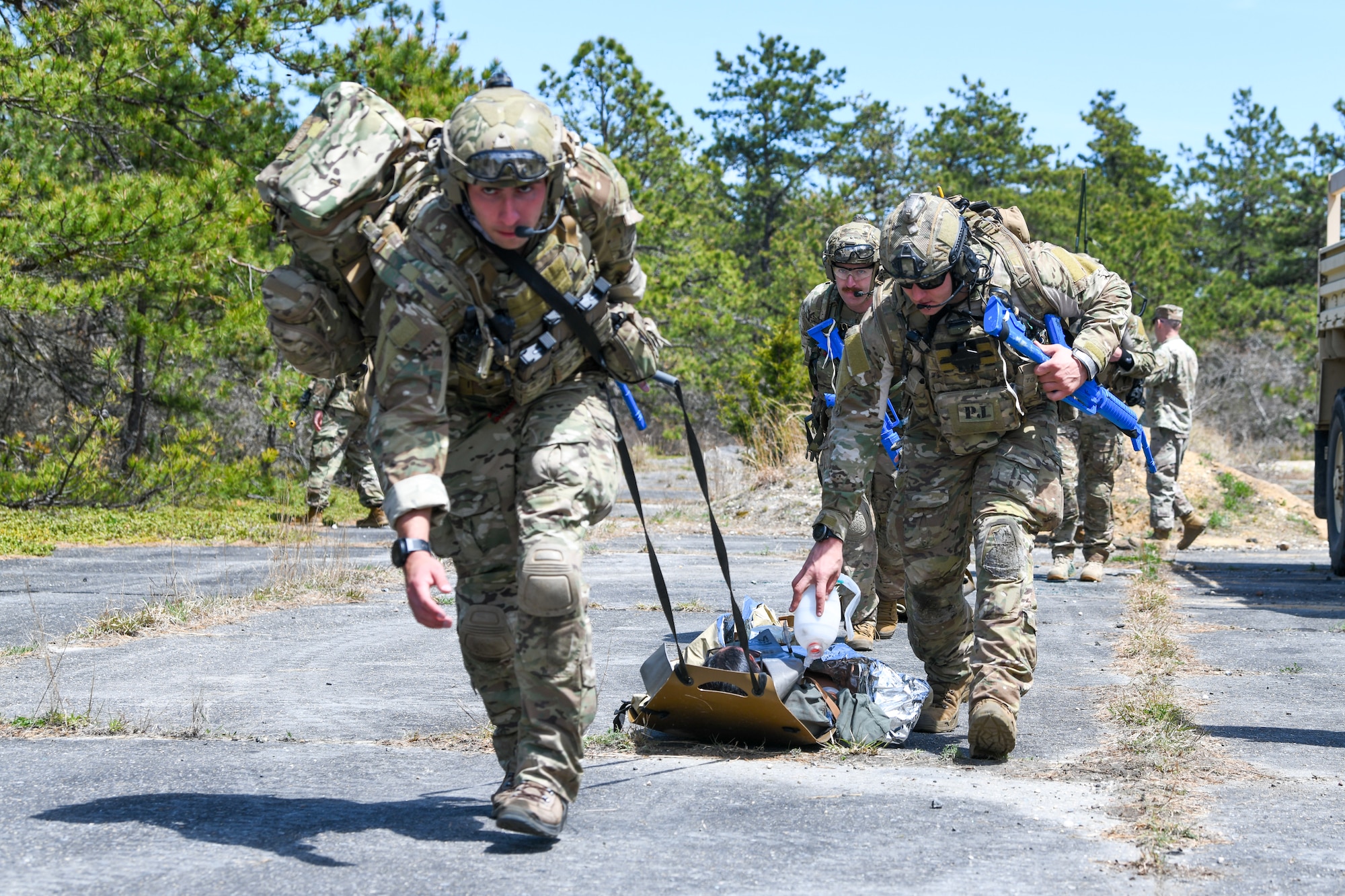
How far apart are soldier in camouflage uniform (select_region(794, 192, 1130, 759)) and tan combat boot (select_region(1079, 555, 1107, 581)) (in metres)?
5.60

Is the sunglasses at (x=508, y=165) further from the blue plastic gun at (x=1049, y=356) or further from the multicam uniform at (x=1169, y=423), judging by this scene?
the multicam uniform at (x=1169, y=423)

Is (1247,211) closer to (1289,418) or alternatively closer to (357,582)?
(1289,418)

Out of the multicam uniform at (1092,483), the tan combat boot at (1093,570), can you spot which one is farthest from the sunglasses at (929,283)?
the tan combat boot at (1093,570)

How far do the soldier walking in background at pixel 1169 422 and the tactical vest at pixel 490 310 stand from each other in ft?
35.1

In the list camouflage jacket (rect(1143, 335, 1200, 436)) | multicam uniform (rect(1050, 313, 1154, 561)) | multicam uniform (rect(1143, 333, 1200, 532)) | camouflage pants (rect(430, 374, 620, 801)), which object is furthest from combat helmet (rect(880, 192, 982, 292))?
multicam uniform (rect(1143, 333, 1200, 532))

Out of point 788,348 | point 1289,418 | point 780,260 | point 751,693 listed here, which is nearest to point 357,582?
point 751,693

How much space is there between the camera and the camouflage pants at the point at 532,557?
11.7 ft

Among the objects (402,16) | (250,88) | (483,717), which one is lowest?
(483,717)

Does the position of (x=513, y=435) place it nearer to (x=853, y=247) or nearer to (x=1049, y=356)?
(x=1049, y=356)

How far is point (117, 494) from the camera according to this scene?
14.5 m

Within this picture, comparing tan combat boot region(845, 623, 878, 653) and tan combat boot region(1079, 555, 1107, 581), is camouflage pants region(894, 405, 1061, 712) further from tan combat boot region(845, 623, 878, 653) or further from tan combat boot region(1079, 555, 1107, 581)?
tan combat boot region(1079, 555, 1107, 581)

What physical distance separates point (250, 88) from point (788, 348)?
9.16 m

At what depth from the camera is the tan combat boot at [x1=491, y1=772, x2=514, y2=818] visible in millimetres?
3473

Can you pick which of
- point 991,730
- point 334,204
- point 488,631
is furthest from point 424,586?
point 991,730
